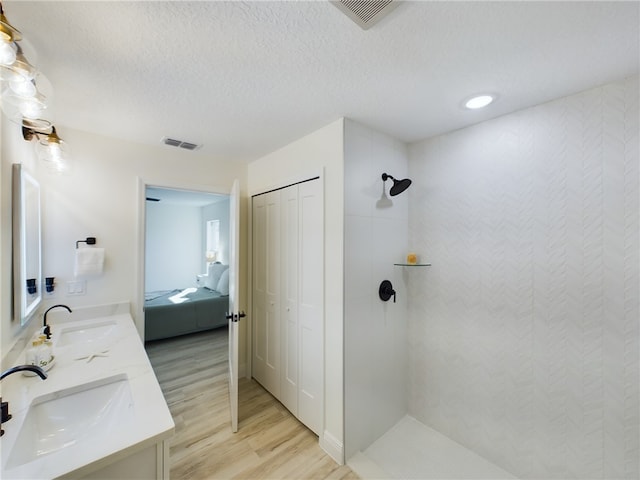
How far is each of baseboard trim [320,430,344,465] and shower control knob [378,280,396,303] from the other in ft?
3.44

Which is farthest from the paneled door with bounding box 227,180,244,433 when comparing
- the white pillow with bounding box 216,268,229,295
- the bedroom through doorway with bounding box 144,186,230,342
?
the white pillow with bounding box 216,268,229,295

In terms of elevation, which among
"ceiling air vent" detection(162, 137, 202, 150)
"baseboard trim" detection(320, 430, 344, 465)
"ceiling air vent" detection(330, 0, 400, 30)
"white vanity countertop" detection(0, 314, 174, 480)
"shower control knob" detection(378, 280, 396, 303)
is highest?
"ceiling air vent" detection(162, 137, 202, 150)

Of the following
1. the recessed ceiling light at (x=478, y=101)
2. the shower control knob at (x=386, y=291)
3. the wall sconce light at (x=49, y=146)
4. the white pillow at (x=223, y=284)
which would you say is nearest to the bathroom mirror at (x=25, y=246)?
the wall sconce light at (x=49, y=146)

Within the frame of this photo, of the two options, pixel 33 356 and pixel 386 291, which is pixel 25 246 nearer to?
pixel 33 356

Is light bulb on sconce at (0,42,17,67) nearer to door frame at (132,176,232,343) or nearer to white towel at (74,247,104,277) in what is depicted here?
door frame at (132,176,232,343)

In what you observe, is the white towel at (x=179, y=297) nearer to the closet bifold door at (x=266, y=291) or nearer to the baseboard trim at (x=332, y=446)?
the closet bifold door at (x=266, y=291)

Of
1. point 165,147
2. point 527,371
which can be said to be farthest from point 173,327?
point 527,371

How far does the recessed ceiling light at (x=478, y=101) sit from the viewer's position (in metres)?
1.57

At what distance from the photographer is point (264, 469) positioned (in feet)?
5.75

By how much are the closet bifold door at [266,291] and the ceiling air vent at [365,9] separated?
1643 mm

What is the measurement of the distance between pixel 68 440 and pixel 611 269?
2748 mm

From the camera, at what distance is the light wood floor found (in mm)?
1744

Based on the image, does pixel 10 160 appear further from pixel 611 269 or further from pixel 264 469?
pixel 611 269

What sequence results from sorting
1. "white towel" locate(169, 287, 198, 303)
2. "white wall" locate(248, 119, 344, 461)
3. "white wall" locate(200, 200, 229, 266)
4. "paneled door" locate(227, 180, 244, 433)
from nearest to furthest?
1. "white wall" locate(248, 119, 344, 461)
2. "paneled door" locate(227, 180, 244, 433)
3. "white towel" locate(169, 287, 198, 303)
4. "white wall" locate(200, 200, 229, 266)
